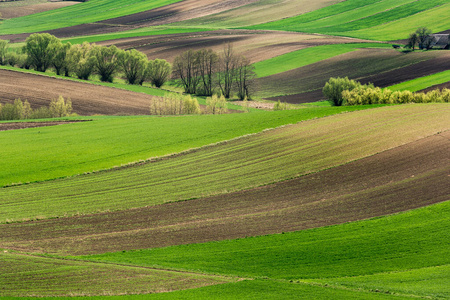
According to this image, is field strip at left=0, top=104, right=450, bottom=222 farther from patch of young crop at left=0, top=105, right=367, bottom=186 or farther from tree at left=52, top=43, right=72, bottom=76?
tree at left=52, top=43, right=72, bottom=76

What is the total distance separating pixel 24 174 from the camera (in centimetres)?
5362

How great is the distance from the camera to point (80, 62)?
119 m

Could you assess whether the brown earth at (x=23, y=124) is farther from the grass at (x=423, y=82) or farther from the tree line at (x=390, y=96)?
the grass at (x=423, y=82)

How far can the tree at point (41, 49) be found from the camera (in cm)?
11887

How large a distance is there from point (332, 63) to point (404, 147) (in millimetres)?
78561

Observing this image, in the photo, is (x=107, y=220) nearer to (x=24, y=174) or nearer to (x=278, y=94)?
(x=24, y=174)

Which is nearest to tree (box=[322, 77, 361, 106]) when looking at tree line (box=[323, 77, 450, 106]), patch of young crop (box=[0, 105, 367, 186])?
tree line (box=[323, 77, 450, 106])

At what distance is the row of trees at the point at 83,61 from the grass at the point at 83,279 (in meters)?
91.0

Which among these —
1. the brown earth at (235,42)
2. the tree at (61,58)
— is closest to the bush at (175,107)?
the tree at (61,58)

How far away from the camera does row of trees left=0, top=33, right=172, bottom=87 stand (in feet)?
391

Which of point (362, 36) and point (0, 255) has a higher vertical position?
point (362, 36)

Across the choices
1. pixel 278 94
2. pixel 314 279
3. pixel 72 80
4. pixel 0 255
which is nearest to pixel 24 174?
pixel 0 255

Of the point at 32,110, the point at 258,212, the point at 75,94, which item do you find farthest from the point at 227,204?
the point at 75,94

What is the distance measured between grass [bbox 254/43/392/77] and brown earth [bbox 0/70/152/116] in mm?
36582
